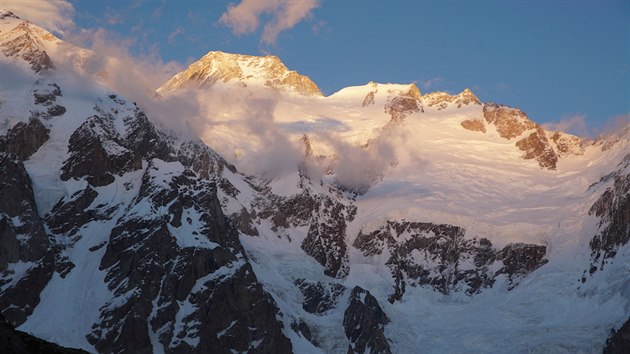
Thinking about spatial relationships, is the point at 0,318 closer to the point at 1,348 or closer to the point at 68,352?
the point at 1,348

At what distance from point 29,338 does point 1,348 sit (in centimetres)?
2205

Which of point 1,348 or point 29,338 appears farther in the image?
point 29,338

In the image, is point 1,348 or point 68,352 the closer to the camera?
point 1,348

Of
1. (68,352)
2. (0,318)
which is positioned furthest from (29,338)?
(0,318)

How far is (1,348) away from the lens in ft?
320

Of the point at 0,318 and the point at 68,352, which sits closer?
the point at 0,318

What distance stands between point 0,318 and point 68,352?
17713 millimetres

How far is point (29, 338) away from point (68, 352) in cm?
425

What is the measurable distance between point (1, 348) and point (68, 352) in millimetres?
21750

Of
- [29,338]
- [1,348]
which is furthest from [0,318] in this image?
[29,338]

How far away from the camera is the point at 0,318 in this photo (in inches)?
4028

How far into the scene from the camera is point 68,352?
119000 mm

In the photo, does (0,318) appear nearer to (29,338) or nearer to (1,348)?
(1,348)
